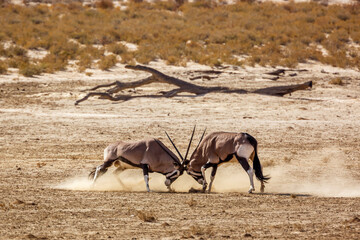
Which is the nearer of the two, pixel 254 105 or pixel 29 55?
pixel 254 105

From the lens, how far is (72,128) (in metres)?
18.7

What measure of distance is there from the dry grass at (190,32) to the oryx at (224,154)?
55.3ft

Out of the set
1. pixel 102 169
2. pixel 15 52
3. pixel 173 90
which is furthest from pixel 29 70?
pixel 102 169

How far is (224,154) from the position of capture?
1220 cm

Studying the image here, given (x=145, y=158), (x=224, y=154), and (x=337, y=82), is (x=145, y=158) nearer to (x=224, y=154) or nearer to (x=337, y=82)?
(x=224, y=154)

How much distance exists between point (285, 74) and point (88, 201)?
760 inches

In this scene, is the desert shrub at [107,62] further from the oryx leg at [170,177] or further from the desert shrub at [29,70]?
the oryx leg at [170,177]

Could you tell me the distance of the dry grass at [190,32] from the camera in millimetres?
32812

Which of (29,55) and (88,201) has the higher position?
(88,201)

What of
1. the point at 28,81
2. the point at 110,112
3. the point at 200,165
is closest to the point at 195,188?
the point at 200,165

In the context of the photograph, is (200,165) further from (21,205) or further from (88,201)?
(21,205)

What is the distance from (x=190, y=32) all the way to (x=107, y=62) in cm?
Result: 1156

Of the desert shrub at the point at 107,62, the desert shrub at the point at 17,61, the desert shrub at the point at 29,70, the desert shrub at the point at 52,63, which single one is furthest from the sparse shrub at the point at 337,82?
the desert shrub at the point at 17,61

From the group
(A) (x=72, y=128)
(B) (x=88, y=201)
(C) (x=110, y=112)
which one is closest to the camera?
(B) (x=88, y=201)
